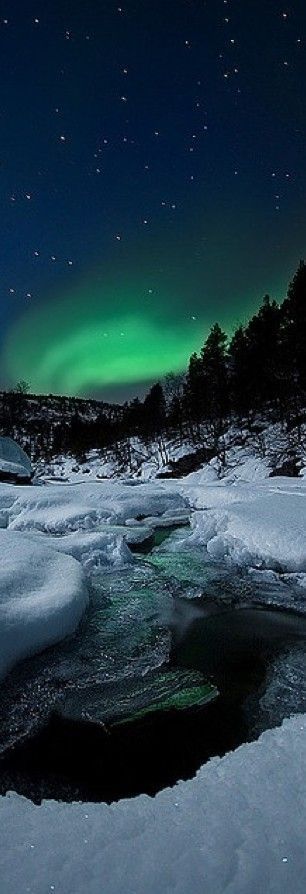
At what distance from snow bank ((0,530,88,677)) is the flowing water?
0.23 meters

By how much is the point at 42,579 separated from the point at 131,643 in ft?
5.25

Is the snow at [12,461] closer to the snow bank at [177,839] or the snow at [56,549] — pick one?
the snow at [56,549]

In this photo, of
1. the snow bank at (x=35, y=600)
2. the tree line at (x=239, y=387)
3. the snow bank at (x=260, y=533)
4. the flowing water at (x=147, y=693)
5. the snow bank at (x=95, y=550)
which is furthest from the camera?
the tree line at (x=239, y=387)

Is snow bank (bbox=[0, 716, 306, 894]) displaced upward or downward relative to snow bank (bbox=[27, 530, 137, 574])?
upward

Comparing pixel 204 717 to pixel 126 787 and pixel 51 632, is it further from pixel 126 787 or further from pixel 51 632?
pixel 51 632

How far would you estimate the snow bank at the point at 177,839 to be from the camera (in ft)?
5.05

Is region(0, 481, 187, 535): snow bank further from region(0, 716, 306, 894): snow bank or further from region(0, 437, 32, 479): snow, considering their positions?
region(0, 437, 32, 479): snow

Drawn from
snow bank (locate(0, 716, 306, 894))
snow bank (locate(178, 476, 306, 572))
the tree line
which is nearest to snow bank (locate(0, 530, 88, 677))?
snow bank (locate(0, 716, 306, 894))

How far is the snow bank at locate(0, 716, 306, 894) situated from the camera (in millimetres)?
1538

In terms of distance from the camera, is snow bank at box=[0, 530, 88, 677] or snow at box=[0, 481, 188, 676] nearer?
snow bank at box=[0, 530, 88, 677]

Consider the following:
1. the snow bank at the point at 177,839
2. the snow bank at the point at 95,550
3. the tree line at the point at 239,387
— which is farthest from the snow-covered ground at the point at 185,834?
Result: the tree line at the point at 239,387

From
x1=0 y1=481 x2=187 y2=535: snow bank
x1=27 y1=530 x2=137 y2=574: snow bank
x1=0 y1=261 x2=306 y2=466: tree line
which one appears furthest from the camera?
x1=0 y1=261 x2=306 y2=466: tree line

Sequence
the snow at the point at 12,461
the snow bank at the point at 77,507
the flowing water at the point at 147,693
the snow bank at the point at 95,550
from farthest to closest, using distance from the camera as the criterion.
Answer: the snow at the point at 12,461
the snow bank at the point at 77,507
the snow bank at the point at 95,550
the flowing water at the point at 147,693

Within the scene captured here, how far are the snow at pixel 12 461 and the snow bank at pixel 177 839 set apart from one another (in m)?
29.9
